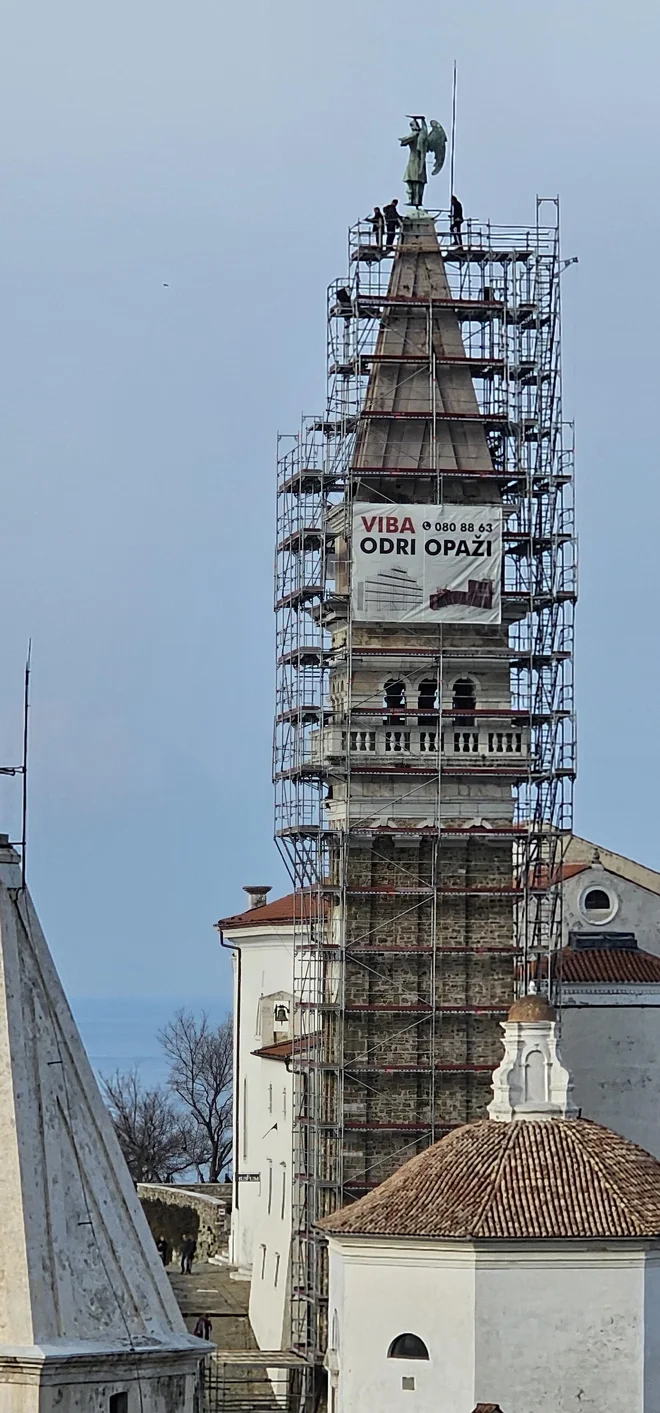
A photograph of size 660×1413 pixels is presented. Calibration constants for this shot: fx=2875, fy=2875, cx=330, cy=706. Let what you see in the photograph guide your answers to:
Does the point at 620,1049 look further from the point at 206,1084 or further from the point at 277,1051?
the point at 206,1084

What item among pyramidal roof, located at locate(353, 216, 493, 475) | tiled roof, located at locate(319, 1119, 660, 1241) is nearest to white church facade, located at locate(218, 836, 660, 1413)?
tiled roof, located at locate(319, 1119, 660, 1241)

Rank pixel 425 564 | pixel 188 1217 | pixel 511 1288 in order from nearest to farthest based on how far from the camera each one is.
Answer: pixel 511 1288
pixel 425 564
pixel 188 1217

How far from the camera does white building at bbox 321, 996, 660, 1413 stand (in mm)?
40000

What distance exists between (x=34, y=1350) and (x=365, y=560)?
33074mm

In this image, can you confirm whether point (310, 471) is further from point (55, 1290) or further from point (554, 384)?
point (55, 1290)

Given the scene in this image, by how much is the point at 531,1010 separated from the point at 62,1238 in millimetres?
27168

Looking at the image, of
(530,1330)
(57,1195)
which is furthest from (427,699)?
(57,1195)

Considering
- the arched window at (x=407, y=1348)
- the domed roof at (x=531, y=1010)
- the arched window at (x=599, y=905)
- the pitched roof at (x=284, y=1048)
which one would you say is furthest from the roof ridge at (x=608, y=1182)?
the arched window at (x=599, y=905)

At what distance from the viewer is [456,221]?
51.5 m

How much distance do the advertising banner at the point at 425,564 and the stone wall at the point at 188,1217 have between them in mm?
19006

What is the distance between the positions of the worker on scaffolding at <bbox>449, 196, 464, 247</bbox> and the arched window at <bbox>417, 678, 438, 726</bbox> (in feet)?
26.8

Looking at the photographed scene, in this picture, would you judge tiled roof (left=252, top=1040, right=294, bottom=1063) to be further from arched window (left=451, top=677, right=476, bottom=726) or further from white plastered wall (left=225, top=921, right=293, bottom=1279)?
arched window (left=451, top=677, right=476, bottom=726)

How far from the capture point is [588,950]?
54.1 meters

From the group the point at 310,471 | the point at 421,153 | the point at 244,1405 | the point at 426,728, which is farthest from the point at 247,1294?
the point at 421,153
